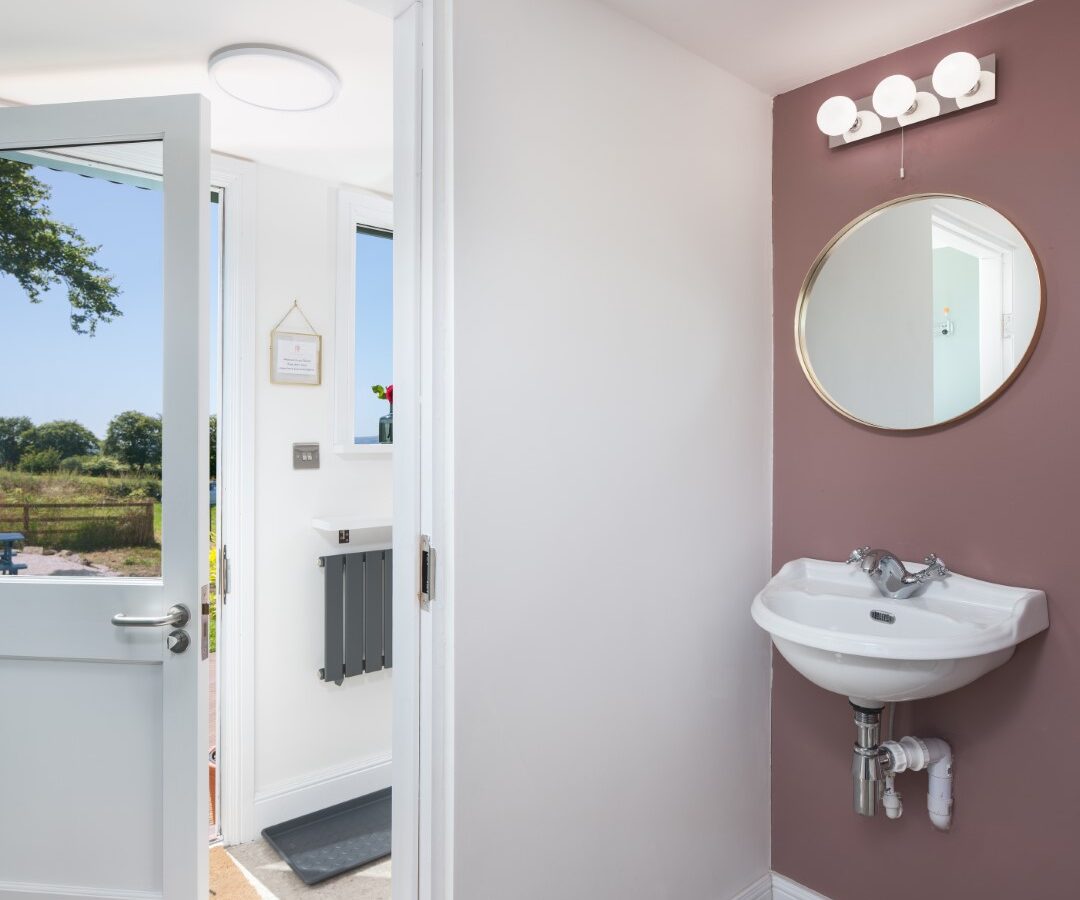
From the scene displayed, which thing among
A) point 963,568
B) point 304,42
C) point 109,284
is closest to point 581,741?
point 963,568

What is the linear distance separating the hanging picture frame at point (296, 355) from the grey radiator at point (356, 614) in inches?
25.4

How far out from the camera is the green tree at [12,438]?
4.88 ft

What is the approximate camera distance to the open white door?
58.2 inches

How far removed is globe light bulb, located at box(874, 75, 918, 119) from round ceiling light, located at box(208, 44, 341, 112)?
1.36m

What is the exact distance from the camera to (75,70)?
182cm

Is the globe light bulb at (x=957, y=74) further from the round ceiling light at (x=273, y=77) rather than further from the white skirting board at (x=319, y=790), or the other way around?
the white skirting board at (x=319, y=790)

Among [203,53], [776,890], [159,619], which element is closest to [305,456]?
[159,619]

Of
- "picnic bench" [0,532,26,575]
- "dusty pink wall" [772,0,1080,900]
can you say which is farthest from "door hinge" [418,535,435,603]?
"dusty pink wall" [772,0,1080,900]

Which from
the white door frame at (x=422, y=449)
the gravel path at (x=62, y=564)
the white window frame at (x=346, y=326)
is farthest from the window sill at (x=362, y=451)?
the white door frame at (x=422, y=449)

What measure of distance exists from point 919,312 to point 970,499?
47 centimetres

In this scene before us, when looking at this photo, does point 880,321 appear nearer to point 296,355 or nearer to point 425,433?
point 425,433

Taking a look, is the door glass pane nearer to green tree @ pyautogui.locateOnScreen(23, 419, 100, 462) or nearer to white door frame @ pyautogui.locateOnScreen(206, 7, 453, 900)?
green tree @ pyautogui.locateOnScreen(23, 419, 100, 462)

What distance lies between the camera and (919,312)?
177 cm

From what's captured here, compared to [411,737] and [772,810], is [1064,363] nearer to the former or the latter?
[772,810]
